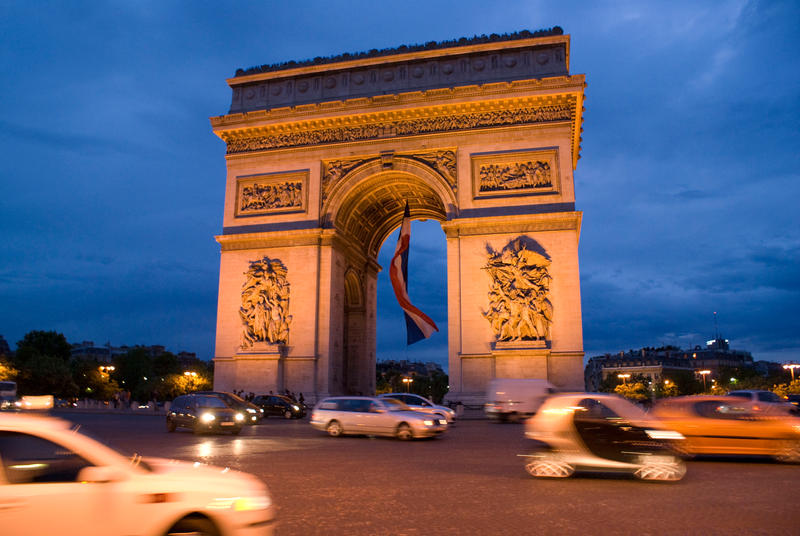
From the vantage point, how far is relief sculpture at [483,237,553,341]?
26875mm

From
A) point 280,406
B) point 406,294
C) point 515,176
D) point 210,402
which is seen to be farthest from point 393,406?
point 515,176

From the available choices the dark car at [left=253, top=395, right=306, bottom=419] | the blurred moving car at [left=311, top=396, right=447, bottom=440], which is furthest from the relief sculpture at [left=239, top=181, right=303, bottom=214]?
the blurred moving car at [left=311, top=396, right=447, bottom=440]

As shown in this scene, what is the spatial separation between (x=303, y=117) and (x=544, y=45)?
41.2 feet

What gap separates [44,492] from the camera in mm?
4020

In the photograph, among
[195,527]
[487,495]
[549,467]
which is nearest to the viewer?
[195,527]

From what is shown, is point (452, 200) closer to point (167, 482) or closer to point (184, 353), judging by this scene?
point (167, 482)

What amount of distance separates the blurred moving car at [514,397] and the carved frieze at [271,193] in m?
14.1

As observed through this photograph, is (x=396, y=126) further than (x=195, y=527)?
Yes

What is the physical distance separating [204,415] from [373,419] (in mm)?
5628

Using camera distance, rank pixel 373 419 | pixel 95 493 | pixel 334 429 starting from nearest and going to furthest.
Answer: pixel 95 493 < pixel 373 419 < pixel 334 429

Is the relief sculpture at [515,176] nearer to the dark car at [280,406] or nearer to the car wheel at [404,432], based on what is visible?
the dark car at [280,406]

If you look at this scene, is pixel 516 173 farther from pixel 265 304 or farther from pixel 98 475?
pixel 98 475

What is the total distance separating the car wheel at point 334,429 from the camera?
18.8 meters

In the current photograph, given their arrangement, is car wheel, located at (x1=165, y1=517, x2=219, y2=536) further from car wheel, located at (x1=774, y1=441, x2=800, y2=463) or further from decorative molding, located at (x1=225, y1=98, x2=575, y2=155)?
decorative molding, located at (x1=225, y1=98, x2=575, y2=155)
